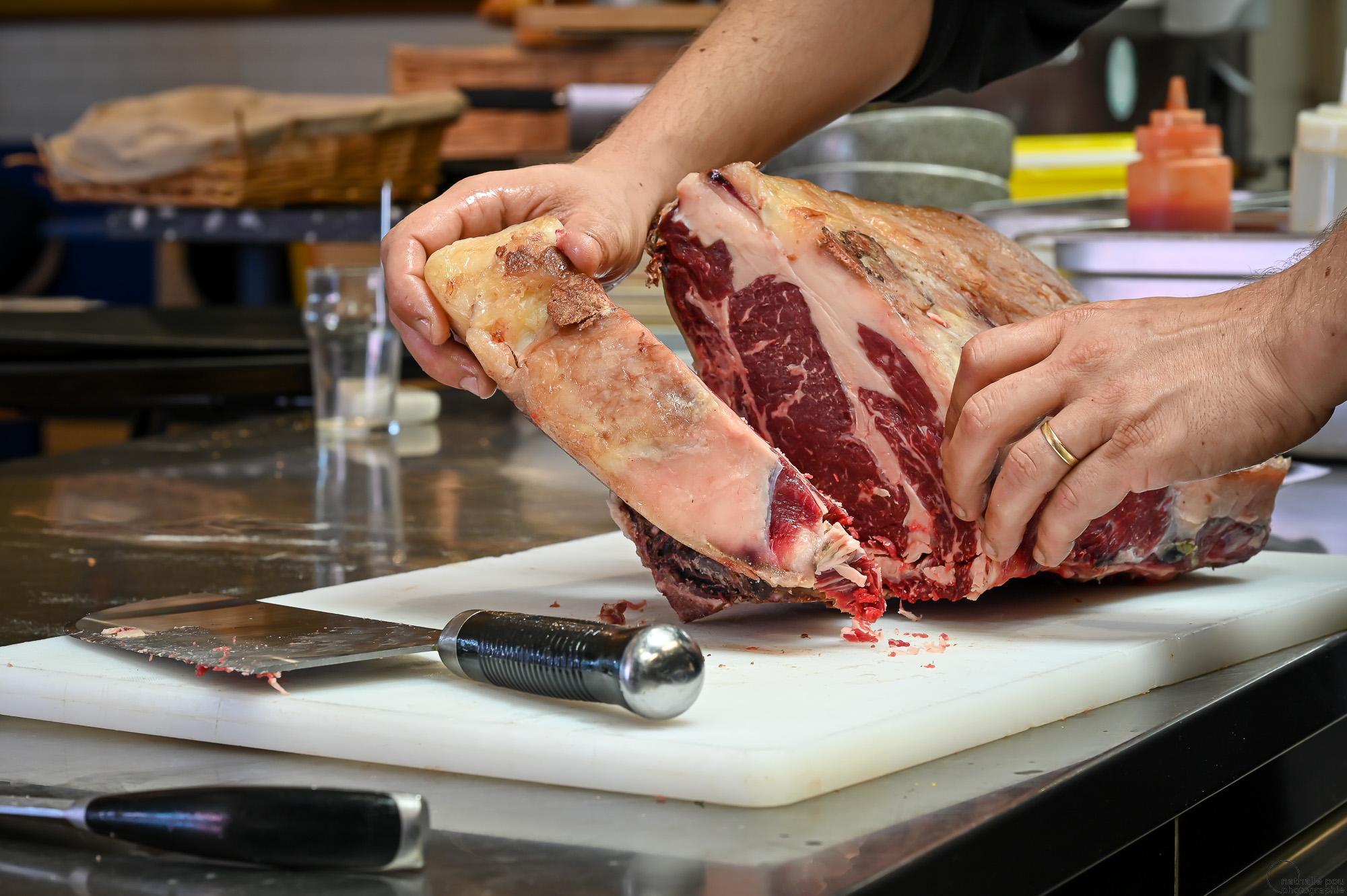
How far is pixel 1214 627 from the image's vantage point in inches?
52.4

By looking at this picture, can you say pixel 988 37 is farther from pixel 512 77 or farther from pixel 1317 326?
pixel 512 77

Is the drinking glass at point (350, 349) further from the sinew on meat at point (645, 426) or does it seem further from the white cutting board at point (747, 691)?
the sinew on meat at point (645, 426)

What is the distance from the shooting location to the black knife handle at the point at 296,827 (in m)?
0.83

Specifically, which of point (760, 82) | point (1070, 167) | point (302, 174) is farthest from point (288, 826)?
point (302, 174)

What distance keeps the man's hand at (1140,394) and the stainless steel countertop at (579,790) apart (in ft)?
0.59

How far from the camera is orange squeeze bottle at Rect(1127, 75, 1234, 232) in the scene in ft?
8.18

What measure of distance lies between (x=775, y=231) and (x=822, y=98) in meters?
0.56

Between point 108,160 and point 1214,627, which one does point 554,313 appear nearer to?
point 1214,627

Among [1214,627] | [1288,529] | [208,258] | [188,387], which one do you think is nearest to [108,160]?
[208,258]

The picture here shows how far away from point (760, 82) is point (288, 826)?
124 centimetres

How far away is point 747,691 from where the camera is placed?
1161 millimetres

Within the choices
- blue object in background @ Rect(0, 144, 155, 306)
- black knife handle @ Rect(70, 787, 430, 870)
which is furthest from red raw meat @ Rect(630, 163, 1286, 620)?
blue object in background @ Rect(0, 144, 155, 306)

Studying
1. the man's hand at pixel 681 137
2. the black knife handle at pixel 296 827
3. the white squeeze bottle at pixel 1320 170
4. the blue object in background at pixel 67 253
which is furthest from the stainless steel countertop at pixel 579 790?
the blue object in background at pixel 67 253

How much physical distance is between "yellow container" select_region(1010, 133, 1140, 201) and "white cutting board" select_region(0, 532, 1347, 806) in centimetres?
330
